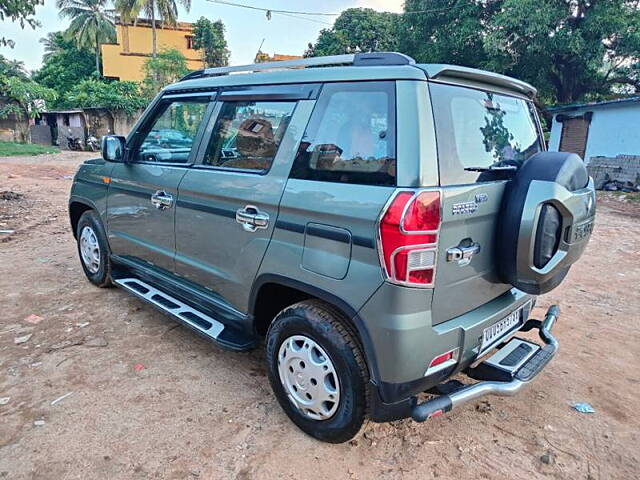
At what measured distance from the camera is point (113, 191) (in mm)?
3834

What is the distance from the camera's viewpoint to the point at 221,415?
2578mm

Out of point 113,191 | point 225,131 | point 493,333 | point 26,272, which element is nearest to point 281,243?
point 225,131

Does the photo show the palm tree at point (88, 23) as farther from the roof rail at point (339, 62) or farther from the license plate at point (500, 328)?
the license plate at point (500, 328)

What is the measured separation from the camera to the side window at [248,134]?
2.50 m

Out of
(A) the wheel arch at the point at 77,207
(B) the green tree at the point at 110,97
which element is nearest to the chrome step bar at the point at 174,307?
(A) the wheel arch at the point at 77,207

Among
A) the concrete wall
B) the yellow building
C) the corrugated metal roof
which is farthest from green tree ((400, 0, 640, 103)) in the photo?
the yellow building

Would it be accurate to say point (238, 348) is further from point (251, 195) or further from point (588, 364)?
point (588, 364)

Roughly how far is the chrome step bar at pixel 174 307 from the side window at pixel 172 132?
3.40 feet

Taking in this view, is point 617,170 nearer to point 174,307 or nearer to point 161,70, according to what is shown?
point 174,307

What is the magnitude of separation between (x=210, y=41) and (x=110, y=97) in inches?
439

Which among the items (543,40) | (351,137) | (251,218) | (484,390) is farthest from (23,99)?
(484,390)

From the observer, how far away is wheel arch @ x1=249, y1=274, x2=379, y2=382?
201 centimetres

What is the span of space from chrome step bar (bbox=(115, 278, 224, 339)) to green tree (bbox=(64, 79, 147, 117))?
25.8 metres

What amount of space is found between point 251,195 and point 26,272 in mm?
3773
